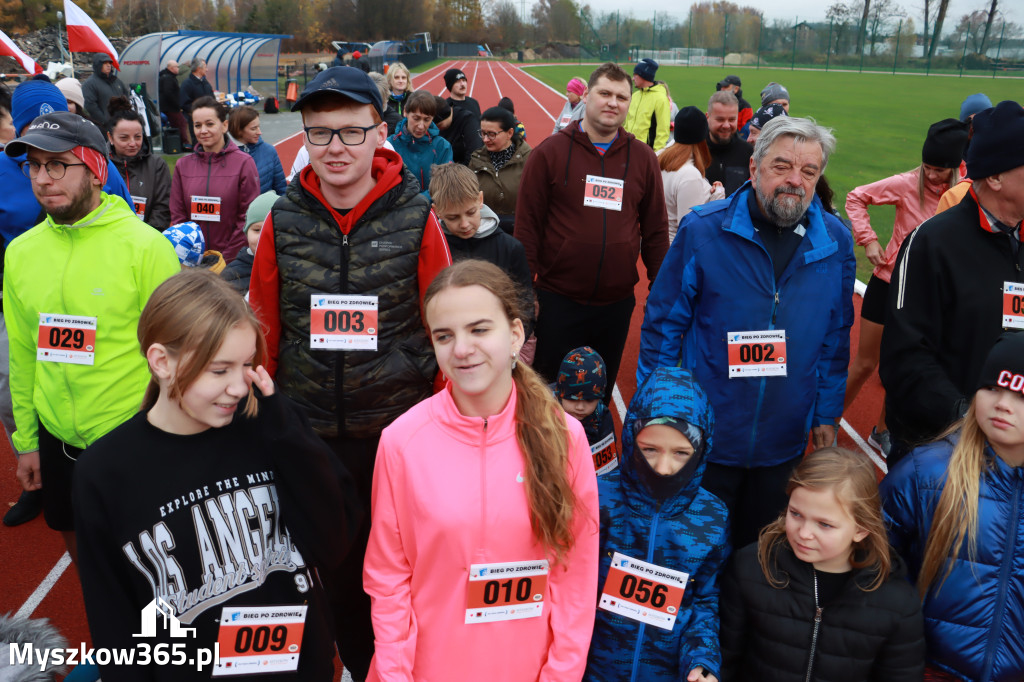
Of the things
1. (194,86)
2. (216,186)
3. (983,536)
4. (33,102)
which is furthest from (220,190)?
(194,86)

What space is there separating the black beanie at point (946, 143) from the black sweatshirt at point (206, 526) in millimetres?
4637

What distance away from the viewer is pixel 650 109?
8.72 m

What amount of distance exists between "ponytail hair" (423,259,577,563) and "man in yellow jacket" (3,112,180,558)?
55.6 inches

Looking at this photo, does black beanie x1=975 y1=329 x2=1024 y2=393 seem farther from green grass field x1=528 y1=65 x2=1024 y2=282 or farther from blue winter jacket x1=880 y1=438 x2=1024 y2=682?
green grass field x1=528 y1=65 x2=1024 y2=282

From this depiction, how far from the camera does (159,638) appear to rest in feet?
6.23

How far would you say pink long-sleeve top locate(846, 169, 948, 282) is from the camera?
511 centimetres

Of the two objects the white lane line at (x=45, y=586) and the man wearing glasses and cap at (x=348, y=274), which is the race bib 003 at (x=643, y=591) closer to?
the man wearing glasses and cap at (x=348, y=274)

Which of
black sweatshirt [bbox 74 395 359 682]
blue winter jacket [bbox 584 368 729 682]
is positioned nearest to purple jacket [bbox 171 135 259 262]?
black sweatshirt [bbox 74 395 359 682]

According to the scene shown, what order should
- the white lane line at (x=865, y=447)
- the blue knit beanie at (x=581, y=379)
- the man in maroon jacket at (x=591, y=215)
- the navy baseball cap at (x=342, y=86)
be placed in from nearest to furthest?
the navy baseball cap at (x=342, y=86) → the blue knit beanie at (x=581, y=379) → the man in maroon jacket at (x=591, y=215) → the white lane line at (x=865, y=447)

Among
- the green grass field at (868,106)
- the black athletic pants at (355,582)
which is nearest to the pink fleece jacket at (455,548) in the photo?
the black athletic pants at (355,582)

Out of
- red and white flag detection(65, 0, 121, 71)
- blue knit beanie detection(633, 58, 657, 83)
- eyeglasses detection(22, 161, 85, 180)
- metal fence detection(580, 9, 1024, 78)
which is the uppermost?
metal fence detection(580, 9, 1024, 78)

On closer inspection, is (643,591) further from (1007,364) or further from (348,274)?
(348,274)

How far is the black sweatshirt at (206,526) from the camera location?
72.5 inches

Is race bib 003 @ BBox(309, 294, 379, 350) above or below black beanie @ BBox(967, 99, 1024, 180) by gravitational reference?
below
